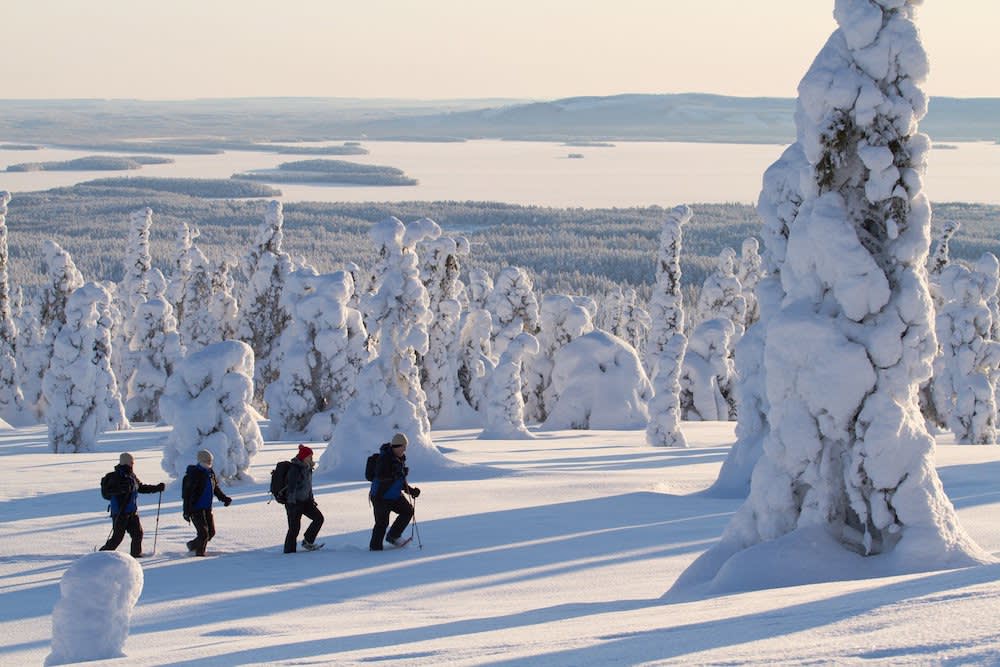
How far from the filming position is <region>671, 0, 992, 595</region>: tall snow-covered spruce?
10711 millimetres

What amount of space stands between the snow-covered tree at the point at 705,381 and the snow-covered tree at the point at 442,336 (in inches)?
258

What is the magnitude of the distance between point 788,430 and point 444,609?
10.5 ft

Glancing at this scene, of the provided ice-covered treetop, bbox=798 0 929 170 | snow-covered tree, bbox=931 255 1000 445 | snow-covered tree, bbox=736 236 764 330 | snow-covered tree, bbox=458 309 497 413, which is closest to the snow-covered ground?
ice-covered treetop, bbox=798 0 929 170

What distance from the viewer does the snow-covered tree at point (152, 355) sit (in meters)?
42.4

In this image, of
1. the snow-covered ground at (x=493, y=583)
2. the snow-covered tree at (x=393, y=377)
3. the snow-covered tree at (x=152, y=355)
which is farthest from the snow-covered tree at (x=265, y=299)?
the snow-covered tree at (x=393, y=377)

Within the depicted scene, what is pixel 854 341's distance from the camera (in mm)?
11062

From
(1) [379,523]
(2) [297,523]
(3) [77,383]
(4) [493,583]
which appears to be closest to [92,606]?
(4) [493,583]

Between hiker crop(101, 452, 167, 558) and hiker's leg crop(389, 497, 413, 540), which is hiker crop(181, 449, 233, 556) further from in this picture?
hiker's leg crop(389, 497, 413, 540)

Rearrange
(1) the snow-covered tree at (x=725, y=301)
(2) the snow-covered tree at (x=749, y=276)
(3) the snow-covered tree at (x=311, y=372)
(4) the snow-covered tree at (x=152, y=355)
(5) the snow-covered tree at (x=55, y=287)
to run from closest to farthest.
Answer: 1. (3) the snow-covered tree at (x=311, y=372)
2. (5) the snow-covered tree at (x=55, y=287)
3. (4) the snow-covered tree at (x=152, y=355)
4. (1) the snow-covered tree at (x=725, y=301)
5. (2) the snow-covered tree at (x=749, y=276)

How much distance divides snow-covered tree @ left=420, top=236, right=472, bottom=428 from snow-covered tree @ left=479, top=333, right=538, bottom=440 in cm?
684

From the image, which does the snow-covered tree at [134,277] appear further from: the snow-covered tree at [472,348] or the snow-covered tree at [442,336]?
the snow-covered tree at [442,336]

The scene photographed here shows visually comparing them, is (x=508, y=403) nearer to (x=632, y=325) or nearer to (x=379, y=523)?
(x=379, y=523)

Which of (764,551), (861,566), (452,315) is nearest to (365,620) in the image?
(764,551)

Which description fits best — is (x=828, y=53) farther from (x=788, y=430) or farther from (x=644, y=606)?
(x=644, y=606)
